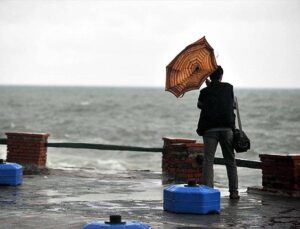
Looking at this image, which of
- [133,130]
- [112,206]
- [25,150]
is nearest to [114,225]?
[112,206]

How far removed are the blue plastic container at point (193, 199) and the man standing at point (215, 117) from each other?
1487 mm

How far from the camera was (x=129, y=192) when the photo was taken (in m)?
14.3

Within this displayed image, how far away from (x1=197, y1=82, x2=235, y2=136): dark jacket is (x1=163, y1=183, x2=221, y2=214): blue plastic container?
152 centimetres

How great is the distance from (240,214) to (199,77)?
229 centimetres

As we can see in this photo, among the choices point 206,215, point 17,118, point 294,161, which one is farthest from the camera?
Answer: point 17,118

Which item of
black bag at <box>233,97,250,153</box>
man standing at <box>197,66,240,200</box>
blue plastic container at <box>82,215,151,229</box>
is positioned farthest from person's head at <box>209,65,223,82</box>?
blue plastic container at <box>82,215,151,229</box>

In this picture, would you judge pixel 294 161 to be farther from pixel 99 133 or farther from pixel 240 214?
pixel 99 133

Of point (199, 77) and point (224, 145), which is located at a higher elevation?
point (199, 77)

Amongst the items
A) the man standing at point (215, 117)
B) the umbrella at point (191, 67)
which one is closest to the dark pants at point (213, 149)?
the man standing at point (215, 117)

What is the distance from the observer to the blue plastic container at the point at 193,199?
11.5m

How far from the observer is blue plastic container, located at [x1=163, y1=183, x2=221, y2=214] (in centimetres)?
1145

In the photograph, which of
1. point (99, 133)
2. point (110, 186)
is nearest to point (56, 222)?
point (110, 186)

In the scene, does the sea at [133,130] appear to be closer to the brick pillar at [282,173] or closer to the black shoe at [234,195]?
the brick pillar at [282,173]

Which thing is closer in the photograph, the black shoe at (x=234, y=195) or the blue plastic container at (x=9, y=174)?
the black shoe at (x=234, y=195)
